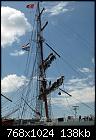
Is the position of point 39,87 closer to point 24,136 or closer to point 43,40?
point 43,40

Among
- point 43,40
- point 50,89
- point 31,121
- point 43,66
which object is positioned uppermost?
point 43,40

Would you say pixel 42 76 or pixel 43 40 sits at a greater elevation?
pixel 43 40

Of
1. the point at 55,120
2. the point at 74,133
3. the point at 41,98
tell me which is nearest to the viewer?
the point at 74,133

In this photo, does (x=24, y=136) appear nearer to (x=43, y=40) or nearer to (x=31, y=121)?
(x=31, y=121)

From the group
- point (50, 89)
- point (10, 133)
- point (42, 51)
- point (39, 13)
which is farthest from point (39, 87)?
point (10, 133)

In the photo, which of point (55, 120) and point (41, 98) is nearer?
point (55, 120)

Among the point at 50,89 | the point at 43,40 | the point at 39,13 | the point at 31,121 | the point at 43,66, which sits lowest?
the point at 31,121

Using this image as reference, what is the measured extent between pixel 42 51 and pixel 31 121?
14.7 meters

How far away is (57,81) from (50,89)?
1.99 meters

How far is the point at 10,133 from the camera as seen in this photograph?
3117 centimetres

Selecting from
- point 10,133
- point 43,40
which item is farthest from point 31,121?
point 10,133

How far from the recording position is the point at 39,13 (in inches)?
2899

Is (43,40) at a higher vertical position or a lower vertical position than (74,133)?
higher

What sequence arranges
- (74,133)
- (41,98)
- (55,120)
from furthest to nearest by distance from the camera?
(41,98)
(55,120)
(74,133)
